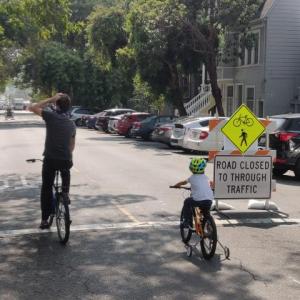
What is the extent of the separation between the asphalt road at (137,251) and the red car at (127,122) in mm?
19500

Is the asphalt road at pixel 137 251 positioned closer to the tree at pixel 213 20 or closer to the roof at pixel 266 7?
the tree at pixel 213 20

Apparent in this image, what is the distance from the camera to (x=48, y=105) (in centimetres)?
810

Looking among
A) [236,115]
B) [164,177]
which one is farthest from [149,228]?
[164,177]

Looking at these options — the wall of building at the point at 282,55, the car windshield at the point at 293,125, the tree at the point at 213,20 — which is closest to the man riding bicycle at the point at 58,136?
the car windshield at the point at 293,125

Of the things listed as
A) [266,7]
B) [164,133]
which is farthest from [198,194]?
[266,7]

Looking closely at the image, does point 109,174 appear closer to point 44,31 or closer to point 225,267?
point 44,31

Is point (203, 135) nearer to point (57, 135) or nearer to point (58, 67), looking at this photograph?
point (57, 135)

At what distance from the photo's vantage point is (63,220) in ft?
25.0

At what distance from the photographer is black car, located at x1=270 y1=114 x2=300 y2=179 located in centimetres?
1399

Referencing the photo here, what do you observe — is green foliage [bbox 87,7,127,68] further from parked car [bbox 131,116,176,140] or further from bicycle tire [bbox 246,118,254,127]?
bicycle tire [bbox 246,118,254,127]

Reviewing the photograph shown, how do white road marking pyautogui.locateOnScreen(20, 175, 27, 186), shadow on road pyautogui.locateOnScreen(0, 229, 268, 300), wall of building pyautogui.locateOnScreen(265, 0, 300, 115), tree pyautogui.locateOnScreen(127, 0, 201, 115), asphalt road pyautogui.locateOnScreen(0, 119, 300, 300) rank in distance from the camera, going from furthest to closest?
wall of building pyautogui.locateOnScreen(265, 0, 300, 115) → tree pyautogui.locateOnScreen(127, 0, 201, 115) → white road marking pyautogui.locateOnScreen(20, 175, 27, 186) → asphalt road pyautogui.locateOnScreen(0, 119, 300, 300) → shadow on road pyautogui.locateOnScreen(0, 229, 268, 300)

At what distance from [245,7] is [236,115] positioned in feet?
65.4

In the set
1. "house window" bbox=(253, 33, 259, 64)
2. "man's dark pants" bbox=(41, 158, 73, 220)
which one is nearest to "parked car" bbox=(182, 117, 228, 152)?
"house window" bbox=(253, 33, 259, 64)

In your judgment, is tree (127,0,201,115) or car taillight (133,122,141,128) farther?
car taillight (133,122,141,128)
